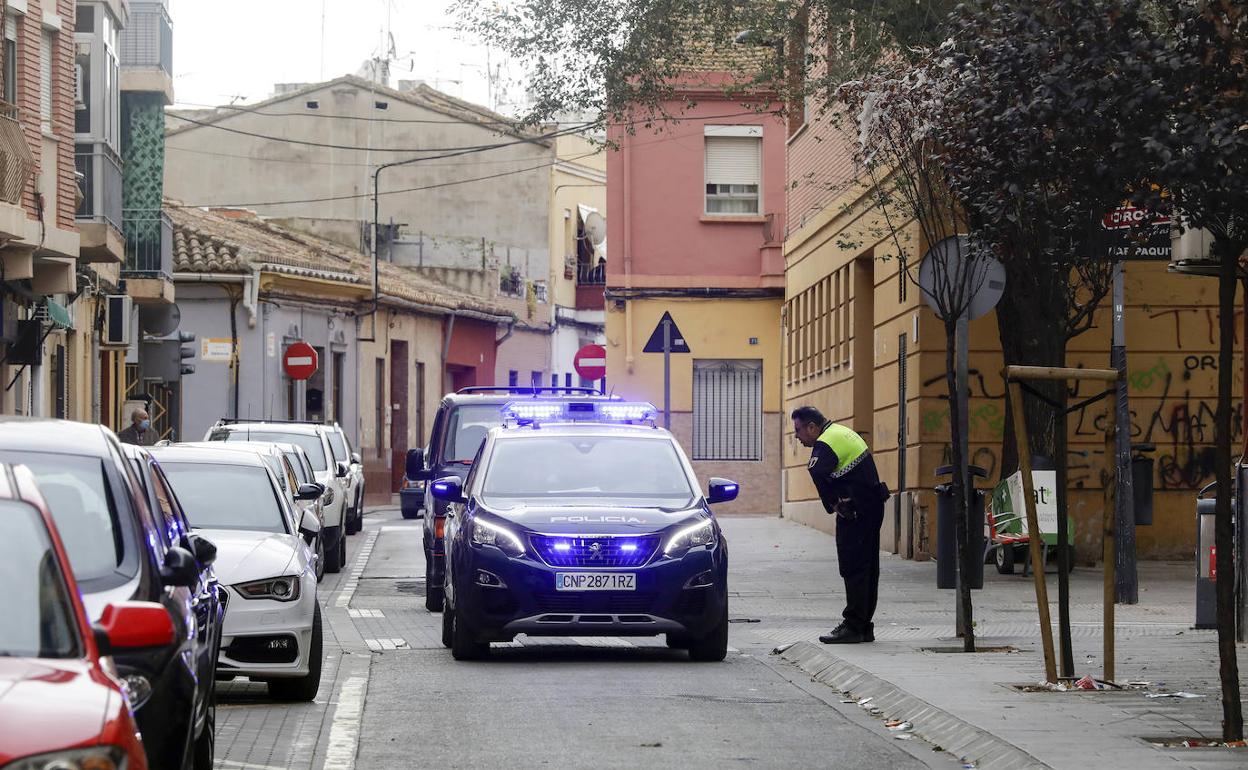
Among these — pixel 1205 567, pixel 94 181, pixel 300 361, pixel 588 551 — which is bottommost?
pixel 1205 567

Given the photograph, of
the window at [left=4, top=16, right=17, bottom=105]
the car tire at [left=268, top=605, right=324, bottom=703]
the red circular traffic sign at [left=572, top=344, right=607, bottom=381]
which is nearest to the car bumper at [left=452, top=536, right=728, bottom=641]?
the car tire at [left=268, top=605, right=324, bottom=703]

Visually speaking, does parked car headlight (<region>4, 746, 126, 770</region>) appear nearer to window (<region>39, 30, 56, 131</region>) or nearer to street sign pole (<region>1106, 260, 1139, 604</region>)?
street sign pole (<region>1106, 260, 1139, 604</region>)

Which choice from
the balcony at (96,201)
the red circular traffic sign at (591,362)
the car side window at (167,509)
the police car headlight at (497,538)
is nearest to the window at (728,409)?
the red circular traffic sign at (591,362)

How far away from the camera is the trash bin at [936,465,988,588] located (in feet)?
65.9

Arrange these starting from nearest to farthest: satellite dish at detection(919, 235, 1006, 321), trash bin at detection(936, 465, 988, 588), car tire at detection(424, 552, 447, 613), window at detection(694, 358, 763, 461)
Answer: satellite dish at detection(919, 235, 1006, 321) < car tire at detection(424, 552, 447, 613) < trash bin at detection(936, 465, 988, 588) < window at detection(694, 358, 763, 461)

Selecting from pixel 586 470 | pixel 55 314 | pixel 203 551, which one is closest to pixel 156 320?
pixel 55 314

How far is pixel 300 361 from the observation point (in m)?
46.3

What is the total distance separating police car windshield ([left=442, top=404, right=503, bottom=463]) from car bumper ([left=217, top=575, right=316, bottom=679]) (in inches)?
409

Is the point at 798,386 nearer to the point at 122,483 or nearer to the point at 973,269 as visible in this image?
the point at 973,269

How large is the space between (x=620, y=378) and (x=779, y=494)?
13.0ft

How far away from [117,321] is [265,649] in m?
25.6

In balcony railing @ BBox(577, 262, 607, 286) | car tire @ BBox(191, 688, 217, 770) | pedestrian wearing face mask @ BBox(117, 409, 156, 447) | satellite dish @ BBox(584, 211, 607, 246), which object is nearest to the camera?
car tire @ BBox(191, 688, 217, 770)

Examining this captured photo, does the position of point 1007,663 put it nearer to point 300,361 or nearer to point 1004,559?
point 1004,559

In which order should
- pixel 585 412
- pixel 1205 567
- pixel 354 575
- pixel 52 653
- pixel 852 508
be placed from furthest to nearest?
pixel 354 575
pixel 585 412
pixel 1205 567
pixel 852 508
pixel 52 653
